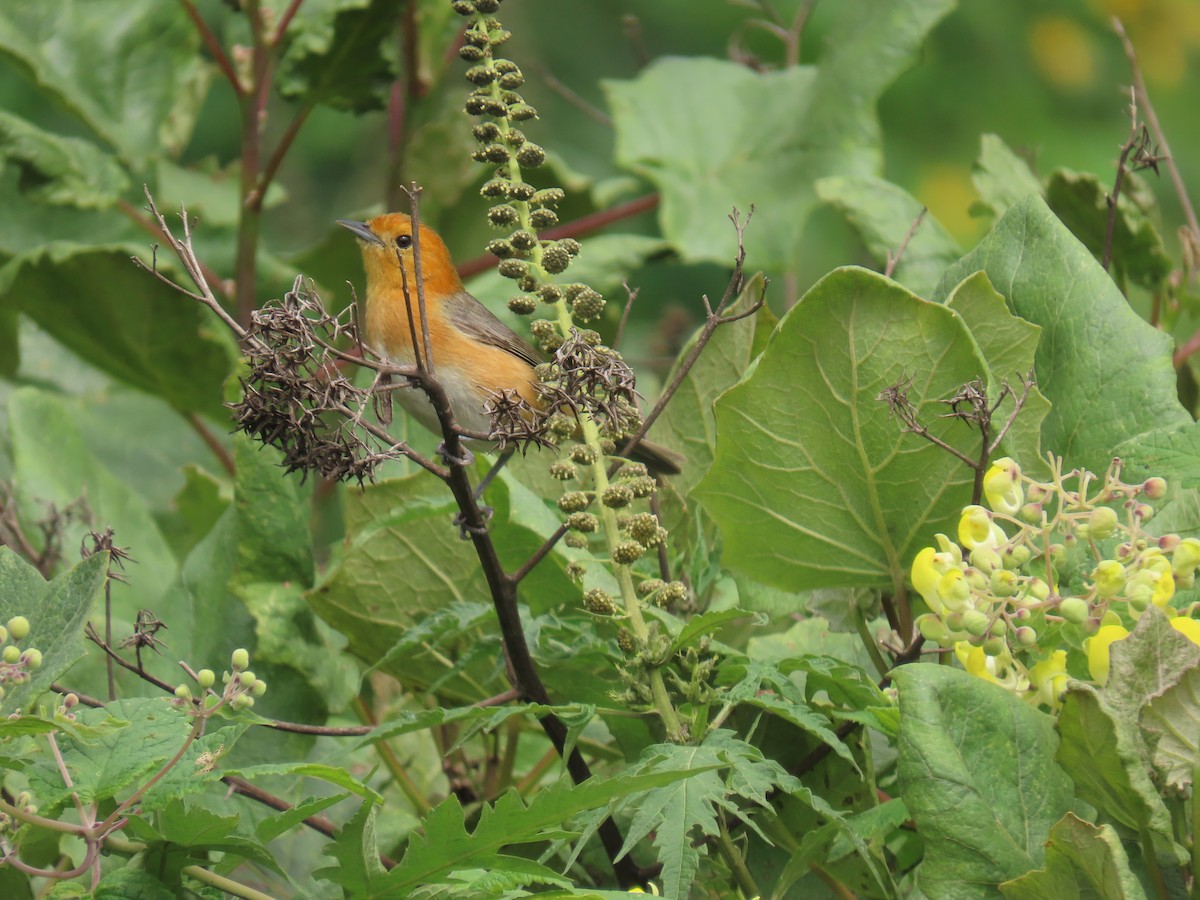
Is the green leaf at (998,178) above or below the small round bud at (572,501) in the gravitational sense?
above

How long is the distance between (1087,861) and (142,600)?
1383 mm

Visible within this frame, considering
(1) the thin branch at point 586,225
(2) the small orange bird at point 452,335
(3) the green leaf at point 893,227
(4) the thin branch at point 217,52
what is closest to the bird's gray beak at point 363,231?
(2) the small orange bird at point 452,335

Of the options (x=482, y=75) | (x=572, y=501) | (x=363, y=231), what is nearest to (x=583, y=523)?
(x=572, y=501)

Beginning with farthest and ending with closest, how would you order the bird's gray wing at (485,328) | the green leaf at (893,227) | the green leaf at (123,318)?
the bird's gray wing at (485,328) < the green leaf at (123,318) < the green leaf at (893,227)

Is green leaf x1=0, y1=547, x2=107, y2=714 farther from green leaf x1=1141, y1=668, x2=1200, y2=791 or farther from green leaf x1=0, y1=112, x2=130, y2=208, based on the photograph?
green leaf x1=0, y1=112, x2=130, y2=208

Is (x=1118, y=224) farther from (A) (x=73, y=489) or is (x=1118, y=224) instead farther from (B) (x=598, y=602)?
(A) (x=73, y=489)

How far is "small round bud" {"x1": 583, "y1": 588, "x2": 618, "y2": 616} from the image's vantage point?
1294 mm

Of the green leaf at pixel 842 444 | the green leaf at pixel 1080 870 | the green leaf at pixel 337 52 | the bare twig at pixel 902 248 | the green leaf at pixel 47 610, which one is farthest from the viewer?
the green leaf at pixel 337 52

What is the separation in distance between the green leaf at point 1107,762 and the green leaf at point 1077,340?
0.47 metres

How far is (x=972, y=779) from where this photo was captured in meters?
1.15

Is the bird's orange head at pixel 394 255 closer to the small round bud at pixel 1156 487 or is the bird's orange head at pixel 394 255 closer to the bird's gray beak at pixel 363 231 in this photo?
the bird's gray beak at pixel 363 231

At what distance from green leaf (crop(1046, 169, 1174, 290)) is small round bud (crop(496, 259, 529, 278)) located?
1.04 metres

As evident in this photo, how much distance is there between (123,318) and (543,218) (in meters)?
1.39

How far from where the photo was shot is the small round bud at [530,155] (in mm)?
1321
